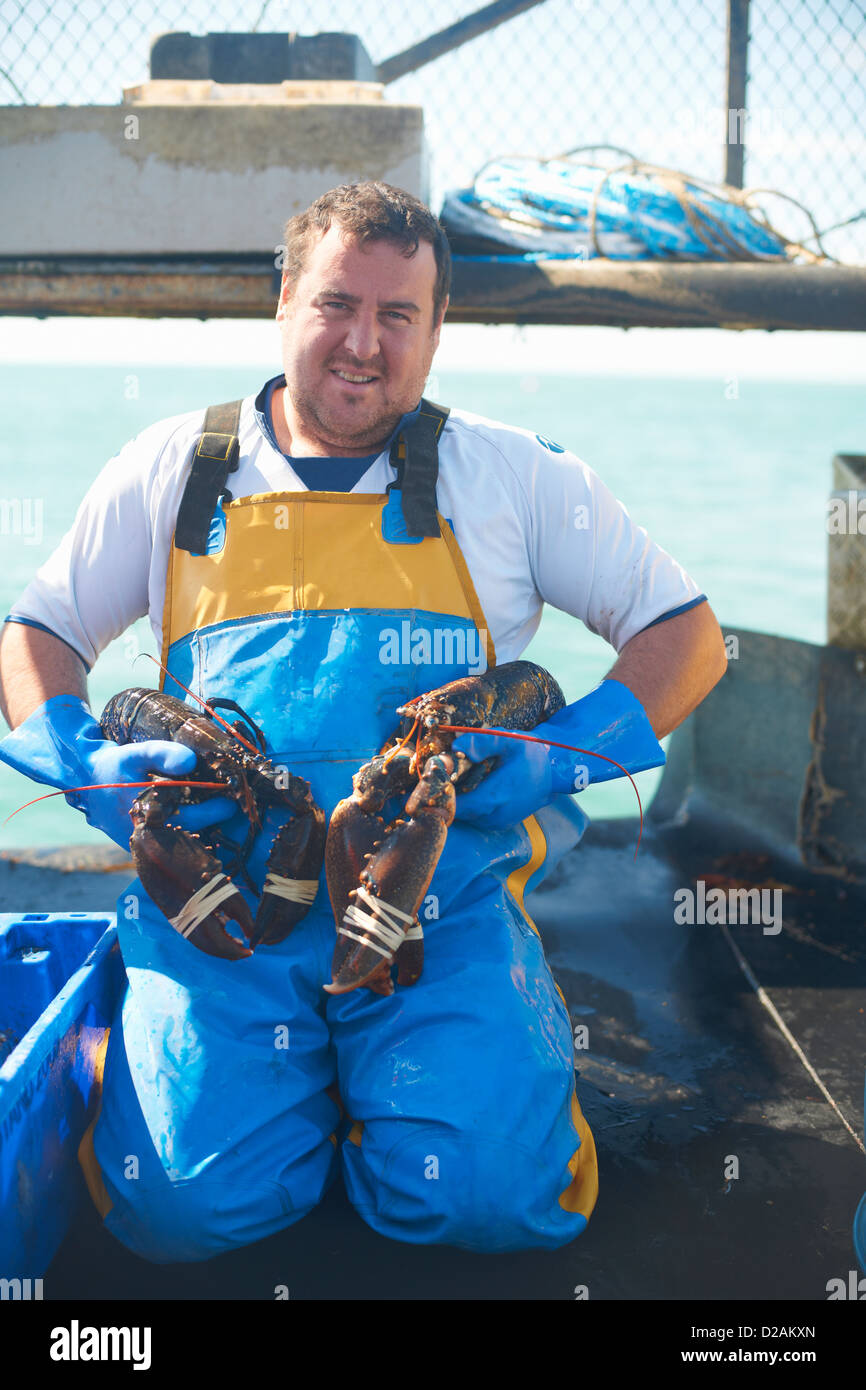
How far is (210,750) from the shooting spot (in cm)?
216

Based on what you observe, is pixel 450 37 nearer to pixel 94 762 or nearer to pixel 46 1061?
pixel 94 762

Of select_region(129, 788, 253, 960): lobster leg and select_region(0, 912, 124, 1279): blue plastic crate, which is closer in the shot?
select_region(0, 912, 124, 1279): blue plastic crate

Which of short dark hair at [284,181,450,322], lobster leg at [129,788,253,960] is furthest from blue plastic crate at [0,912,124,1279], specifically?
short dark hair at [284,181,450,322]

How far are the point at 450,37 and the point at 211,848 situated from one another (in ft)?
10.4

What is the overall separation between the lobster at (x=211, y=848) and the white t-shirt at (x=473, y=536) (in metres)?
0.41

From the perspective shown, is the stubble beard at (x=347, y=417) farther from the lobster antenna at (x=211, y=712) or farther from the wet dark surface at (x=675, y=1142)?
the wet dark surface at (x=675, y=1142)

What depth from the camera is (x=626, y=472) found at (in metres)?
33.0

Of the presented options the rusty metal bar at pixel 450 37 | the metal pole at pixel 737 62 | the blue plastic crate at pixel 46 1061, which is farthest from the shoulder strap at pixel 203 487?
the metal pole at pixel 737 62

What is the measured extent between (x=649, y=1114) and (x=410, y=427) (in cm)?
164

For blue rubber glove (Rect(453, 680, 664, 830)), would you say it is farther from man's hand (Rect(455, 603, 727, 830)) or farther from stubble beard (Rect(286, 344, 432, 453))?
stubble beard (Rect(286, 344, 432, 453))

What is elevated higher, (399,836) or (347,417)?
(347,417)

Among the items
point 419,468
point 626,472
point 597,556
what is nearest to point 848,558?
point 597,556

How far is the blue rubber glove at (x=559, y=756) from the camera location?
223cm

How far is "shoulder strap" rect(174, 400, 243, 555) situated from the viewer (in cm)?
241
